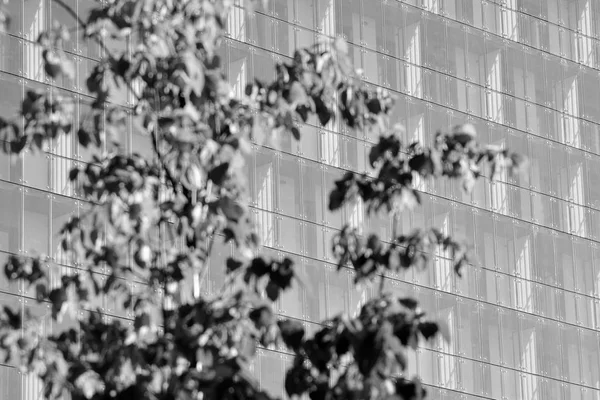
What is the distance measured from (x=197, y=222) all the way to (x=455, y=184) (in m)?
43.3

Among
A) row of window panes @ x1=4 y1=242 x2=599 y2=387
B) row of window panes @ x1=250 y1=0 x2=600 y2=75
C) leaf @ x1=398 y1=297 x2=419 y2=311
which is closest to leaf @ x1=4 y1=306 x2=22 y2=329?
leaf @ x1=398 y1=297 x2=419 y2=311

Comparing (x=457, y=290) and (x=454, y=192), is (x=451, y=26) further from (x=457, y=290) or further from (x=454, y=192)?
(x=457, y=290)

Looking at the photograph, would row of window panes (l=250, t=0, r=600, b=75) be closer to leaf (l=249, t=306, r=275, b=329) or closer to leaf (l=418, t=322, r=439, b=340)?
leaf (l=249, t=306, r=275, b=329)

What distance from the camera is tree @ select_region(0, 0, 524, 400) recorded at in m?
9.18

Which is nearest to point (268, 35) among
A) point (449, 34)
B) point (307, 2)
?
point (307, 2)

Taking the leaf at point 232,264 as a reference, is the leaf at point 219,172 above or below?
above

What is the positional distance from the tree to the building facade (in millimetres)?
33145

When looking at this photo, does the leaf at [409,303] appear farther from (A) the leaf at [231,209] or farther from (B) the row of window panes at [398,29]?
(B) the row of window panes at [398,29]

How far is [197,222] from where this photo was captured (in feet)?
32.1

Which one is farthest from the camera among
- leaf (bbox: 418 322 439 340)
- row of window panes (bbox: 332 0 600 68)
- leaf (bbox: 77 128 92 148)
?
row of window panes (bbox: 332 0 600 68)

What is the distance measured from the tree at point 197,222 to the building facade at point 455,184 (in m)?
33.1

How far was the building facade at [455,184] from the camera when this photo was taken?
157 feet

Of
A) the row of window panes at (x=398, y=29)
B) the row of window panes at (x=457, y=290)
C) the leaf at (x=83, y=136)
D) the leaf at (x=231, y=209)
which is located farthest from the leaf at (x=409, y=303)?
the row of window panes at (x=398, y=29)

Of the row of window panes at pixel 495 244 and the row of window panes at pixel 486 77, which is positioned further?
the row of window panes at pixel 486 77
